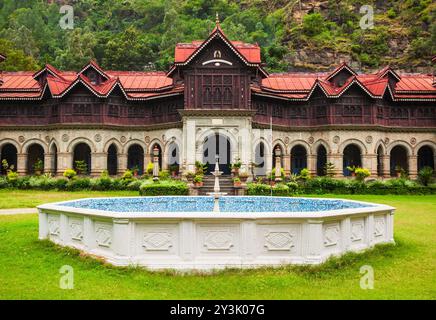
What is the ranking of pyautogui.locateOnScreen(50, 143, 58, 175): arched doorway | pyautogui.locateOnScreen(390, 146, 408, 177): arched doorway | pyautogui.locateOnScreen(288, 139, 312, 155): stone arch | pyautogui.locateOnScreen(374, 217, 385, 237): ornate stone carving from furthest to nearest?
1. pyautogui.locateOnScreen(390, 146, 408, 177): arched doorway
2. pyautogui.locateOnScreen(288, 139, 312, 155): stone arch
3. pyautogui.locateOnScreen(50, 143, 58, 175): arched doorway
4. pyautogui.locateOnScreen(374, 217, 385, 237): ornate stone carving

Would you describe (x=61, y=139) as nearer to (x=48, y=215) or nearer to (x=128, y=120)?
(x=128, y=120)

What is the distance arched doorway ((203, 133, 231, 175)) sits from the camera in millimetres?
32875

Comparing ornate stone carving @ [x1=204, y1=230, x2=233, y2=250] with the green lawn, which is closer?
the green lawn

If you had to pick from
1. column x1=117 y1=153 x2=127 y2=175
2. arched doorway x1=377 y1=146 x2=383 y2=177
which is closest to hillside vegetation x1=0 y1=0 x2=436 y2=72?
arched doorway x1=377 y1=146 x2=383 y2=177

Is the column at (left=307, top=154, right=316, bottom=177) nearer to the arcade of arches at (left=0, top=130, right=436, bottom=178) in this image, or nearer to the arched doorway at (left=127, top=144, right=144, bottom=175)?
the arcade of arches at (left=0, top=130, right=436, bottom=178)

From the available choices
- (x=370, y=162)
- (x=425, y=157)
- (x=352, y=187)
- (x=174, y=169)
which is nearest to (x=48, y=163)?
(x=174, y=169)

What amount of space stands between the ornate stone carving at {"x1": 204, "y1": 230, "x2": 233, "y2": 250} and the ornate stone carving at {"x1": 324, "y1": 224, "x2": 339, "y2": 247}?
1838mm

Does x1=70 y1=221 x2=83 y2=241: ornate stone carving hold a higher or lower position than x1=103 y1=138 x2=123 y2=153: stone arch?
lower

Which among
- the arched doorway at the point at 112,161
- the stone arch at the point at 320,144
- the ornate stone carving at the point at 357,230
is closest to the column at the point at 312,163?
the stone arch at the point at 320,144

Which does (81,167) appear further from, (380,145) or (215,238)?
(215,238)

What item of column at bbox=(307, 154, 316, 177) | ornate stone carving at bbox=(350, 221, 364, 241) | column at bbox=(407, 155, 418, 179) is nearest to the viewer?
ornate stone carving at bbox=(350, 221, 364, 241)

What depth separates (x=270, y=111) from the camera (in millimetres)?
34938

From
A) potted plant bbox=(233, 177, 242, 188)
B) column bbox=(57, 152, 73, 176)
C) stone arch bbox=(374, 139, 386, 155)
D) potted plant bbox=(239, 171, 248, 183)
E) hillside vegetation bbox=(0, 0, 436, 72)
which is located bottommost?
potted plant bbox=(233, 177, 242, 188)

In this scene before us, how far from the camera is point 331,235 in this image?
8320mm
